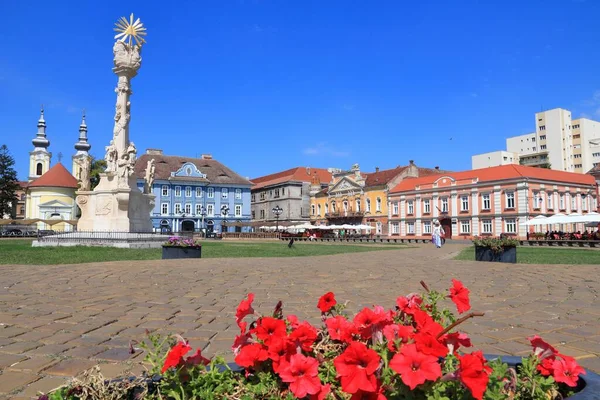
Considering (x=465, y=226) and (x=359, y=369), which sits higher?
(x=465, y=226)

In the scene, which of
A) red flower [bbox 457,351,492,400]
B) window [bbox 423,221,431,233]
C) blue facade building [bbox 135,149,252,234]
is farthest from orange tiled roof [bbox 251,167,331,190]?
red flower [bbox 457,351,492,400]

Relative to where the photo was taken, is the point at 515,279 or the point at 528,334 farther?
the point at 515,279

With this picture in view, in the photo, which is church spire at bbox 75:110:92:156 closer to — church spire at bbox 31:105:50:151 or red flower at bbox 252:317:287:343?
church spire at bbox 31:105:50:151

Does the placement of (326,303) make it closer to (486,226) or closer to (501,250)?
(501,250)

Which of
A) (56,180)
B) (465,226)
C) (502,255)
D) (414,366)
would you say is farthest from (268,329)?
(56,180)

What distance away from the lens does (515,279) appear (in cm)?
941

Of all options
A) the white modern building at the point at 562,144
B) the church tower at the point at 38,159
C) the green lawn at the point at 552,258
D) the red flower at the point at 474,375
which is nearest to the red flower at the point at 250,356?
the red flower at the point at 474,375

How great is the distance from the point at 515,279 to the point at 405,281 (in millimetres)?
2523

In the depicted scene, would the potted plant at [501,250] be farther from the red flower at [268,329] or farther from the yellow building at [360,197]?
the yellow building at [360,197]

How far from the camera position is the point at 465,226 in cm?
5003

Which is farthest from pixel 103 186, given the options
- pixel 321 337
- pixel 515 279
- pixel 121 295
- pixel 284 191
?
pixel 284 191

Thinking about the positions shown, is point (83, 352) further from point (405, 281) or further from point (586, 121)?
point (586, 121)

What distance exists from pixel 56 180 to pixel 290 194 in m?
34.7

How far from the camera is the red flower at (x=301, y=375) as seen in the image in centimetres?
138
